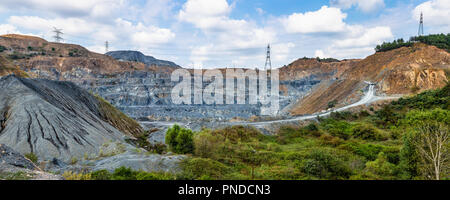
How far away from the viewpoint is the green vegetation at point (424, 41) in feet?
172

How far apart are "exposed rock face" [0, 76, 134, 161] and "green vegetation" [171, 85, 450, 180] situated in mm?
5277

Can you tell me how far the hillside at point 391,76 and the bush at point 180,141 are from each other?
35895 mm

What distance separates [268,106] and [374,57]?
85.9ft

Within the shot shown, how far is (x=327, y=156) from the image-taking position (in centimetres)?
1233

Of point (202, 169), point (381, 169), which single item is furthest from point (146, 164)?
point (381, 169)

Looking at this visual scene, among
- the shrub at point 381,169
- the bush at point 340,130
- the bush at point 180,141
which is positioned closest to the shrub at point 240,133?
the bush at point 180,141

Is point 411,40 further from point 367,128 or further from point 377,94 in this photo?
point 367,128

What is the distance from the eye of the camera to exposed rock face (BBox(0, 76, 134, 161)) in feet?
47.6

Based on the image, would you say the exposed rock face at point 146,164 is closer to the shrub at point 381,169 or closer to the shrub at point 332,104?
the shrub at point 381,169

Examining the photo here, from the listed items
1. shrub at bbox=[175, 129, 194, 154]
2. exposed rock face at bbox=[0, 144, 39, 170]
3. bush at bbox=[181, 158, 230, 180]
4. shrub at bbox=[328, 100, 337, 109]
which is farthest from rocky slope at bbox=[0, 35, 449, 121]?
exposed rock face at bbox=[0, 144, 39, 170]

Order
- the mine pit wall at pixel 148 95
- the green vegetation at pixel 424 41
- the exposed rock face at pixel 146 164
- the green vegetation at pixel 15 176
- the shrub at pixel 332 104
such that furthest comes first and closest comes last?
the green vegetation at pixel 424 41, the mine pit wall at pixel 148 95, the shrub at pixel 332 104, the exposed rock face at pixel 146 164, the green vegetation at pixel 15 176
